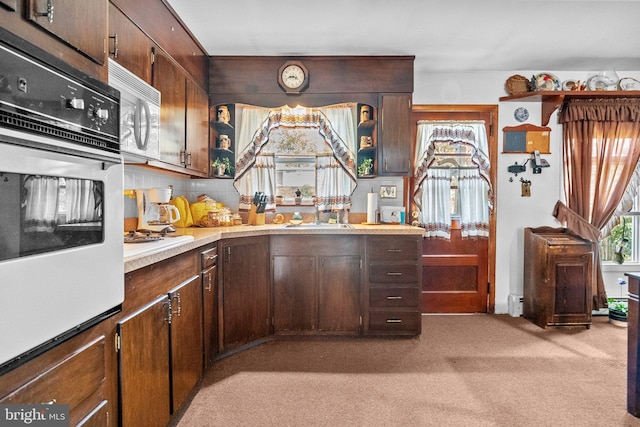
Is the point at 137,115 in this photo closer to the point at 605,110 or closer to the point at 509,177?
the point at 509,177

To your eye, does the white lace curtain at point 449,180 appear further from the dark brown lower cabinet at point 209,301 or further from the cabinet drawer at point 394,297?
the dark brown lower cabinet at point 209,301

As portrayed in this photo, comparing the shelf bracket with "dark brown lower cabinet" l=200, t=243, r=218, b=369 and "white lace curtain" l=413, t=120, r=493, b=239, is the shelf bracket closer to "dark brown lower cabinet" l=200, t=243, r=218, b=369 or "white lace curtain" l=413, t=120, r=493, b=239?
"white lace curtain" l=413, t=120, r=493, b=239

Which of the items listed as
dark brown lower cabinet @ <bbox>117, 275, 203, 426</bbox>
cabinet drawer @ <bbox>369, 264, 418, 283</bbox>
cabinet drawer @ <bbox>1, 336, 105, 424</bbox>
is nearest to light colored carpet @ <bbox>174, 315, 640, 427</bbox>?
dark brown lower cabinet @ <bbox>117, 275, 203, 426</bbox>

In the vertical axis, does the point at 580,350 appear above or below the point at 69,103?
below

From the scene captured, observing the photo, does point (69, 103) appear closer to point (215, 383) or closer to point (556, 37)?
point (215, 383)

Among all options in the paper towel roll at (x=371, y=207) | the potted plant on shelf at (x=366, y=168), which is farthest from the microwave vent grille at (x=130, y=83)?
the paper towel roll at (x=371, y=207)

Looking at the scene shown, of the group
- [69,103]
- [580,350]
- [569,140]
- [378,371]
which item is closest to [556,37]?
[569,140]

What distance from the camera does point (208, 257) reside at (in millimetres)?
2584

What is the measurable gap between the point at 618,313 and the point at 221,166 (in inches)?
157

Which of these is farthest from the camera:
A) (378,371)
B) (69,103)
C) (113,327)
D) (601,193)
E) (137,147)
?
(601,193)

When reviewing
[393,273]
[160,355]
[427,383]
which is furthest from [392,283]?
[160,355]

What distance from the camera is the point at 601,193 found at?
13.0ft

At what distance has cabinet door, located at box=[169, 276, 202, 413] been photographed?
78.2 inches

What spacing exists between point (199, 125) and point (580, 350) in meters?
3.53
